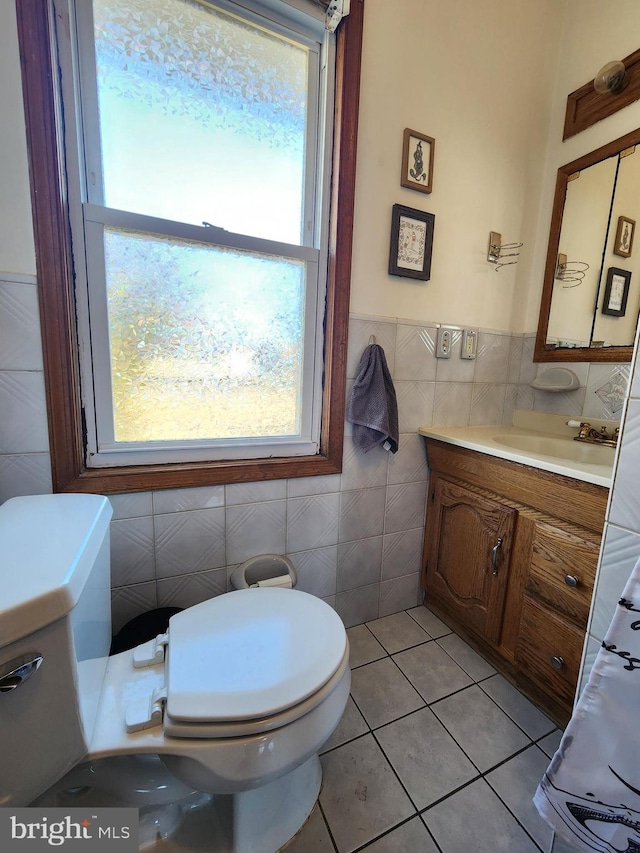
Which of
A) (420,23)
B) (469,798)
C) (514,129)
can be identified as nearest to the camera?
(469,798)

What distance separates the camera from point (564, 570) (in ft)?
3.23

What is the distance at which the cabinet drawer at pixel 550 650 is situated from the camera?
3.19 ft

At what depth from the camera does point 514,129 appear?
4.71 feet

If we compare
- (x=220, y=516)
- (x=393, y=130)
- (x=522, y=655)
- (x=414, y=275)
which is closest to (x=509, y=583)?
(x=522, y=655)

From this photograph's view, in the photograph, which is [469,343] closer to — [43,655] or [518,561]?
[518,561]

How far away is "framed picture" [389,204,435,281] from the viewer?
126 centimetres

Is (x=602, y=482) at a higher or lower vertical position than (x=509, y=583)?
higher

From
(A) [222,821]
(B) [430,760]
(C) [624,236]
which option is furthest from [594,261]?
(A) [222,821]

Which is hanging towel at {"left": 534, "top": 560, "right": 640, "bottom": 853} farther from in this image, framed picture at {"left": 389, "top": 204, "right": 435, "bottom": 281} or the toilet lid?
framed picture at {"left": 389, "top": 204, "right": 435, "bottom": 281}

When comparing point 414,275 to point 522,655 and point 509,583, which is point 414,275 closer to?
point 509,583

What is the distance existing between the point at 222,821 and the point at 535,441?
61.3 inches

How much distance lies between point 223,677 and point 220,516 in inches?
21.6

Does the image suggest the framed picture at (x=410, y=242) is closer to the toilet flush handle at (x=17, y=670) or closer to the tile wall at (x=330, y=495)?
the tile wall at (x=330, y=495)

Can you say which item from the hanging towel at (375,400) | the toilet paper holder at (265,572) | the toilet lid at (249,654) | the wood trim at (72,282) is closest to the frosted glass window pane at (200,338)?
the wood trim at (72,282)
